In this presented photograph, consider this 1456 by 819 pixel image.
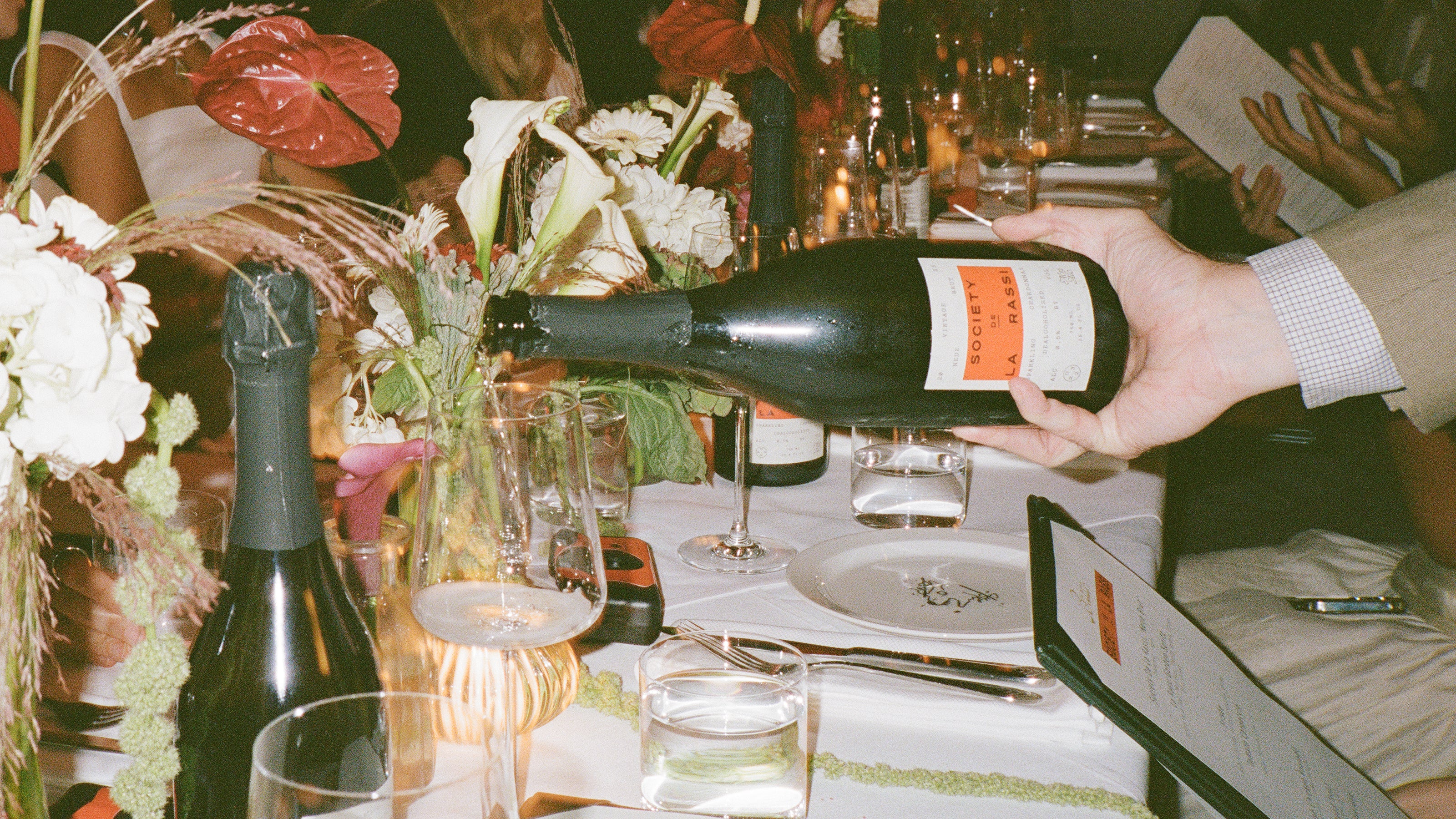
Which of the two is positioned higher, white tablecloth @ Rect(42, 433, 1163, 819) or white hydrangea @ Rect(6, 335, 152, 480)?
white hydrangea @ Rect(6, 335, 152, 480)

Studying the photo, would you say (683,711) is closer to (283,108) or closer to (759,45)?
(283,108)

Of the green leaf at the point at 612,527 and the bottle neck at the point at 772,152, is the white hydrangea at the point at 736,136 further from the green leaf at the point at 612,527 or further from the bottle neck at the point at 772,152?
the green leaf at the point at 612,527

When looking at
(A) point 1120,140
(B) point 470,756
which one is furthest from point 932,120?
(B) point 470,756

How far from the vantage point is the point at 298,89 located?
2.11 ft

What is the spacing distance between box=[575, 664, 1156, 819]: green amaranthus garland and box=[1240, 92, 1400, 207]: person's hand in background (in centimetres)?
206

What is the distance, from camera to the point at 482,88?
2682 millimetres

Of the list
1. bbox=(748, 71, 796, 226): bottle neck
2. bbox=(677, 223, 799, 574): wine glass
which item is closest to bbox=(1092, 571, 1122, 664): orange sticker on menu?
bbox=(677, 223, 799, 574): wine glass

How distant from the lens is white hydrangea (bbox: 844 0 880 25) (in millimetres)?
2488

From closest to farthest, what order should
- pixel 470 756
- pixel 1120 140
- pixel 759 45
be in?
pixel 470 756 → pixel 759 45 → pixel 1120 140

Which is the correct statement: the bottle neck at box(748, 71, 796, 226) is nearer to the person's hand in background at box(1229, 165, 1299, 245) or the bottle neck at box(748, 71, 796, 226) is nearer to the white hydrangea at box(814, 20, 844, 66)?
the white hydrangea at box(814, 20, 844, 66)

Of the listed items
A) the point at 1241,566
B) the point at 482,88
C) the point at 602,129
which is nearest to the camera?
the point at 602,129

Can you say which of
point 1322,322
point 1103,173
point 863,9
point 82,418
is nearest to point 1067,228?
point 1322,322

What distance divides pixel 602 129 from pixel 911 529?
0.52 meters

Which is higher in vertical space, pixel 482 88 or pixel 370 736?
pixel 482 88
